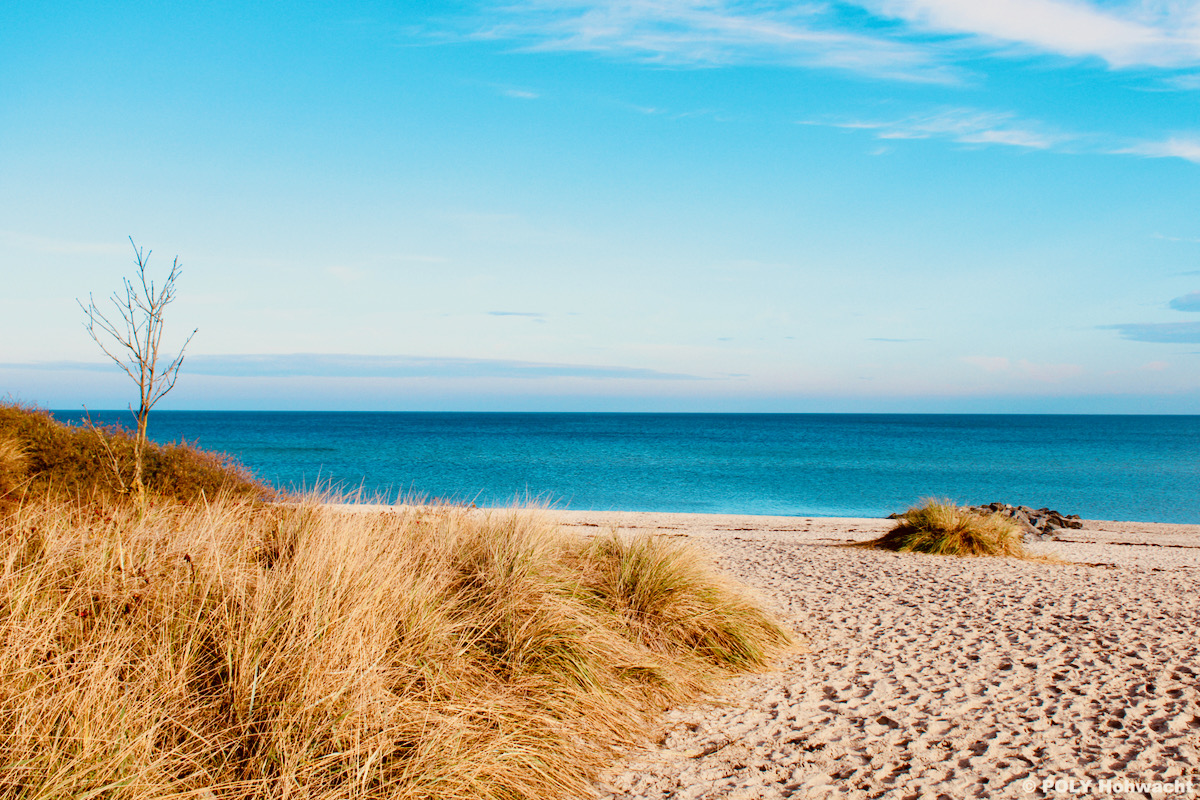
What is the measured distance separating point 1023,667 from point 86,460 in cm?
1221

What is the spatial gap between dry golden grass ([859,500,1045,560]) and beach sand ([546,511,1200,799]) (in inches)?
87.1

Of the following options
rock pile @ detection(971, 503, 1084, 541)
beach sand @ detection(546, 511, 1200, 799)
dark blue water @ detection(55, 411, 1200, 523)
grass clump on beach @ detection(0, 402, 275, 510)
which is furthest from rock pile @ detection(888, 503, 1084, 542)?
grass clump on beach @ detection(0, 402, 275, 510)

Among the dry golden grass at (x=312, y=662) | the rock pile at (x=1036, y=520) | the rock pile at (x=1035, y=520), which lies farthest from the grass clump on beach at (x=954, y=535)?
the dry golden grass at (x=312, y=662)

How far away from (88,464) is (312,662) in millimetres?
8816

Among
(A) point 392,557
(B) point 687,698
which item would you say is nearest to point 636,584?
(B) point 687,698

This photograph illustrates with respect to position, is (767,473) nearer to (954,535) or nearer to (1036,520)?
(1036,520)

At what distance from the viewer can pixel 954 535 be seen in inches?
525

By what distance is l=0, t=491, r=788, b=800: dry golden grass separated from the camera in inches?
132

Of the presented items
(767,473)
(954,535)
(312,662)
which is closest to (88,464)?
(312,662)

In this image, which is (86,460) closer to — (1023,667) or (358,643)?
(358,643)

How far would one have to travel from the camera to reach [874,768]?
4418 mm

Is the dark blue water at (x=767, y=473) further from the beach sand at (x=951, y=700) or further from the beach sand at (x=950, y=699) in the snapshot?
the beach sand at (x=951, y=700)

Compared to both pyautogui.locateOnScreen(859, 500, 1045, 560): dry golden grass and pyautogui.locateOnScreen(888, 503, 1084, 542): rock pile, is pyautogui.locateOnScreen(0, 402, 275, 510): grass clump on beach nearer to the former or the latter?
pyautogui.locateOnScreen(859, 500, 1045, 560): dry golden grass

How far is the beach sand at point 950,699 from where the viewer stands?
433cm
